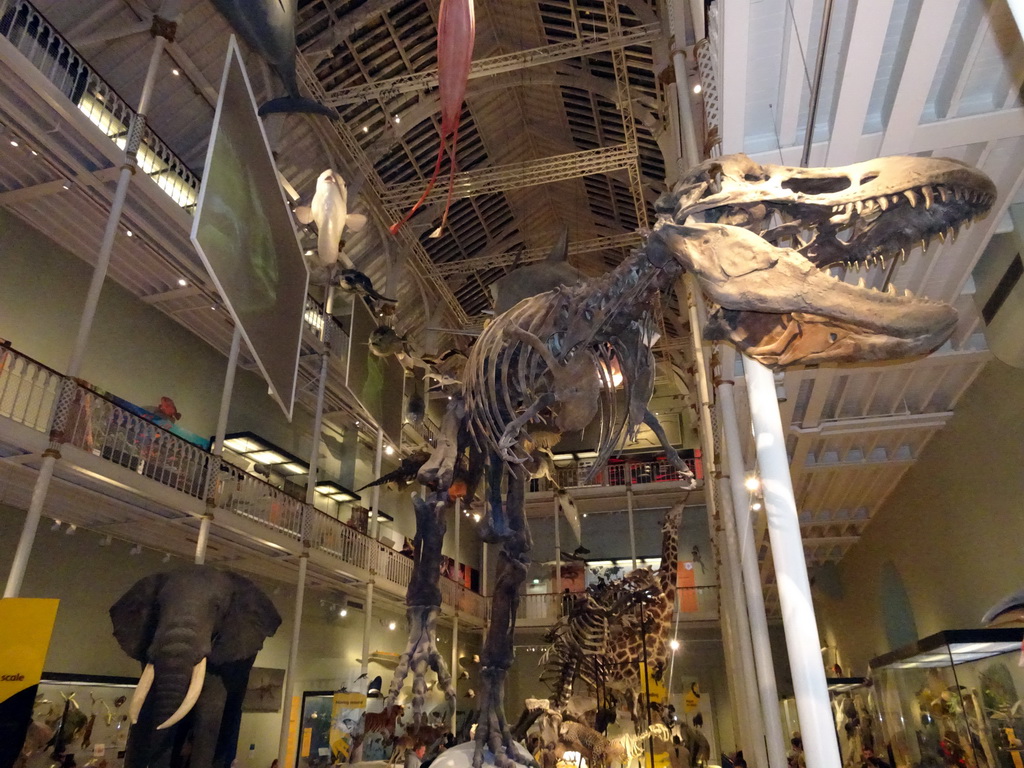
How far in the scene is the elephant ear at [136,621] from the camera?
5.05 m

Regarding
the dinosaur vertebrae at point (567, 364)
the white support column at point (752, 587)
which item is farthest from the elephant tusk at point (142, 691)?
the white support column at point (752, 587)

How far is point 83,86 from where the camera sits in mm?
8297

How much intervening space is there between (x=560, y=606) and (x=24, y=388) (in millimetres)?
12862

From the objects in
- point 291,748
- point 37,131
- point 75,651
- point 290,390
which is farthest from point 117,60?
point 291,748

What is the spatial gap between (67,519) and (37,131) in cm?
463

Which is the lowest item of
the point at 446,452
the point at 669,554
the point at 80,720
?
the point at 80,720

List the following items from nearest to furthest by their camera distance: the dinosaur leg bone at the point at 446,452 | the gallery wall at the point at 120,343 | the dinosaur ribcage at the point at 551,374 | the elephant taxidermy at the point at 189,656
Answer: the dinosaur ribcage at the point at 551,374
the dinosaur leg bone at the point at 446,452
the elephant taxidermy at the point at 189,656
the gallery wall at the point at 120,343

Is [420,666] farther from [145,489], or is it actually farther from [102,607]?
[102,607]

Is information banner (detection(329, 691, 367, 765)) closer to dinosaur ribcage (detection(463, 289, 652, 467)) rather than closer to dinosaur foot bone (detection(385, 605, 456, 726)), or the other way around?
dinosaur foot bone (detection(385, 605, 456, 726))

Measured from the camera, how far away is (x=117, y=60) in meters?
9.34

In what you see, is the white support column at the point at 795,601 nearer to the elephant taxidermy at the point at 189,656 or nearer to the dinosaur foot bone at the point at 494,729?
the dinosaur foot bone at the point at 494,729

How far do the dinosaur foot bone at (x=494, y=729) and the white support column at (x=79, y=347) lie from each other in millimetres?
4138

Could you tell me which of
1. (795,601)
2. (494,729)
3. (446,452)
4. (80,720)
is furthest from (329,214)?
(795,601)

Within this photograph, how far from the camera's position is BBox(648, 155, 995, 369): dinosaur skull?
1962 millimetres
